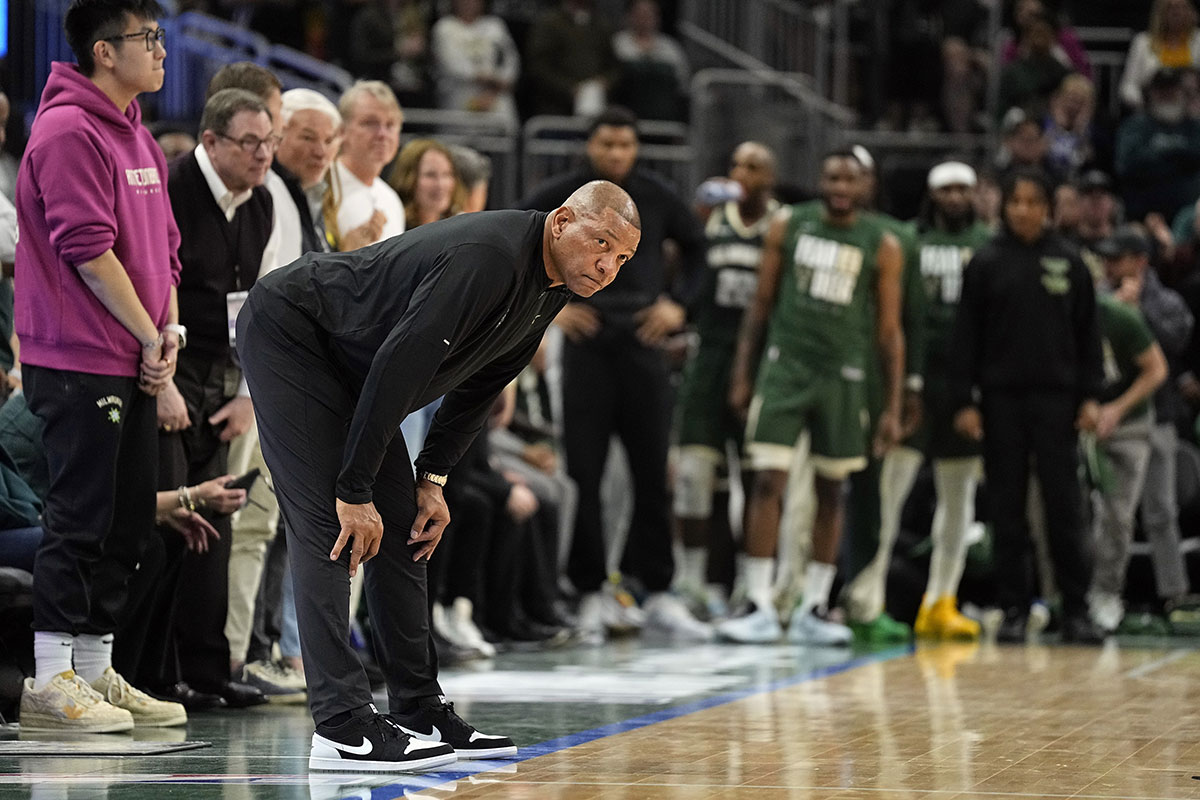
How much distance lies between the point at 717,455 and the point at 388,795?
5780 mm

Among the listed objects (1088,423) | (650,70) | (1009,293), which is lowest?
(1088,423)

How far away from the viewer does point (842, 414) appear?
9289 mm

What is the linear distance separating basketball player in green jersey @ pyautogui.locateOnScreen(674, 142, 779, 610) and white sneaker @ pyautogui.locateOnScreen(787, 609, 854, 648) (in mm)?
863

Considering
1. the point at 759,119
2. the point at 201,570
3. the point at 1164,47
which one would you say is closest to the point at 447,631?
the point at 201,570

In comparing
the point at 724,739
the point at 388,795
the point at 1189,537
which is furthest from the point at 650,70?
the point at 388,795

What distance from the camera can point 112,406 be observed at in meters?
5.46

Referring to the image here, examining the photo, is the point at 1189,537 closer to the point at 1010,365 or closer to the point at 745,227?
the point at 1010,365

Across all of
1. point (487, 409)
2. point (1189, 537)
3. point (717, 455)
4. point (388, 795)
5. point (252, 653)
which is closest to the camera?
point (388, 795)

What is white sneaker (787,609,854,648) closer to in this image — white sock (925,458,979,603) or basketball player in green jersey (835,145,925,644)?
basketball player in green jersey (835,145,925,644)

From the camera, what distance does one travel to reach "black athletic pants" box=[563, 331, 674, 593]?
359 inches

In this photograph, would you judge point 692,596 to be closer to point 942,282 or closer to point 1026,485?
point 1026,485

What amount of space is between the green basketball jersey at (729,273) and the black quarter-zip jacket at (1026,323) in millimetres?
1167

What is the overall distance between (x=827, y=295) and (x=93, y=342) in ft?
15.5

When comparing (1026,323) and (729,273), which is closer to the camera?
(1026,323)
